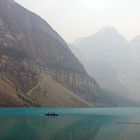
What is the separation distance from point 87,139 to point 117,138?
7670mm

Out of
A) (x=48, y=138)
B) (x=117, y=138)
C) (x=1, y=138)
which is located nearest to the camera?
(x=1, y=138)

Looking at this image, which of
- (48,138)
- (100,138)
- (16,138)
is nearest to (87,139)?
(100,138)

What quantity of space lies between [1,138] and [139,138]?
32.7 metres

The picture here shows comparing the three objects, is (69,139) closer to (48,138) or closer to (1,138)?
(48,138)

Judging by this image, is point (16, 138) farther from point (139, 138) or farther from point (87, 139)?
point (139, 138)

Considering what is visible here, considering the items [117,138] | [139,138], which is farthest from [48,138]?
[139,138]

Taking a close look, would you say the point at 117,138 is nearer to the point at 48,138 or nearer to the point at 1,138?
the point at 48,138

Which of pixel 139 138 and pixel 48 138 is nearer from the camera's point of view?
pixel 48 138

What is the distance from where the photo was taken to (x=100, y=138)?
8206 centimetres

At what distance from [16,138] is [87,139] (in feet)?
54.4

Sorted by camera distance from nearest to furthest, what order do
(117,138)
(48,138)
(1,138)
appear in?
(1,138) < (48,138) < (117,138)

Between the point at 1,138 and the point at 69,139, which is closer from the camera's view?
the point at 1,138

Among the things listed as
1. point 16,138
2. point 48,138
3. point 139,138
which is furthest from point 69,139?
point 139,138

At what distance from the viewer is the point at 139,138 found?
8288cm
